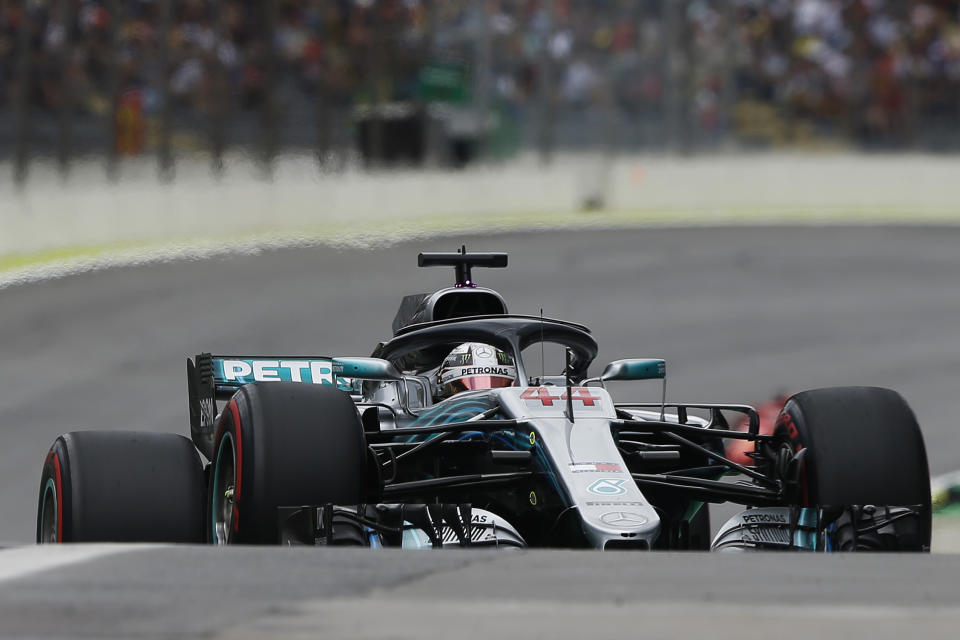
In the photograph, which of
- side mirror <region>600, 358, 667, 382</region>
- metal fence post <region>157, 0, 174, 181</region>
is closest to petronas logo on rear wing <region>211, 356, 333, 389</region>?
side mirror <region>600, 358, 667, 382</region>

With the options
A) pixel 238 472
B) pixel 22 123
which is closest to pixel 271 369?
pixel 238 472

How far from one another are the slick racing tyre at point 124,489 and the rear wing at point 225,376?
5.51ft

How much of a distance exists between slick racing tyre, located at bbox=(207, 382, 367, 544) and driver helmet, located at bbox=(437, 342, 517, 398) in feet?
4.73

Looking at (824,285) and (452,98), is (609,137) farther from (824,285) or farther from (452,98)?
(824,285)

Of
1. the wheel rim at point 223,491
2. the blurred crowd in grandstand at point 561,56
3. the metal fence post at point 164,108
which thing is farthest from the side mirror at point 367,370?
the blurred crowd in grandstand at point 561,56

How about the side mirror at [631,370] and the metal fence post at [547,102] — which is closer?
the side mirror at [631,370]

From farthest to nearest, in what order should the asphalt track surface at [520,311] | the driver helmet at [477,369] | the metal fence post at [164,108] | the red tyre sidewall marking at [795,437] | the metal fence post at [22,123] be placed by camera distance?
the metal fence post at [164,108] < the metal fence post at [22,123] < the driver helmet at [477,369] < the red tyre sidewall marking at [795,437] < the asphalt track surface at [520,311]

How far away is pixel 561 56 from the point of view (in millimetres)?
34938

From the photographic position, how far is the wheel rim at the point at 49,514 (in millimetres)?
7143

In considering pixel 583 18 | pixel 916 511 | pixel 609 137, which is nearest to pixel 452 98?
pixel 609 137

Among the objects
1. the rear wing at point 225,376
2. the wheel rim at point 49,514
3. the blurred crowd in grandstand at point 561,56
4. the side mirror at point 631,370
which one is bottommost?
the wheel rim at point 49,514

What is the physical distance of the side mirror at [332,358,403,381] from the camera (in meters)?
7.59

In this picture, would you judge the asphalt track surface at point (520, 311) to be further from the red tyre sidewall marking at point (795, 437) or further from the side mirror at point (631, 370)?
the side mirror at point (631, 370)

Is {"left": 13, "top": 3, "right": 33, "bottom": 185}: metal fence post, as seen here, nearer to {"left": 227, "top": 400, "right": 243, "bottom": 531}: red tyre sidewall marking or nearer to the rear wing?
the rear wing
